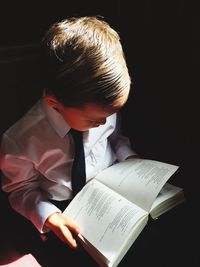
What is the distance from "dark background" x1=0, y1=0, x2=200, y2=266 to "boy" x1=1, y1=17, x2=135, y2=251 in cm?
14

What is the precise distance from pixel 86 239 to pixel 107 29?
501 mm

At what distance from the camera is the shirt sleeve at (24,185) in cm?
89

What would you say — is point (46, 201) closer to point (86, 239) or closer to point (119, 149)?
point (86, 239)

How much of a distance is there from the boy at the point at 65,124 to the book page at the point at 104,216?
0.12 ft

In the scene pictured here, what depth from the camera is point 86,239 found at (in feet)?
2.77

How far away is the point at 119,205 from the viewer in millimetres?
874

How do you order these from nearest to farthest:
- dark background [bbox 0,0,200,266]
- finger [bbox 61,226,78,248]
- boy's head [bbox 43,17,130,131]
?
1. boy's head [bbox 43,17,130,131]
2. finger [bbox 61,226,78,248]
3. dark background [bbox 0,0,200,266]

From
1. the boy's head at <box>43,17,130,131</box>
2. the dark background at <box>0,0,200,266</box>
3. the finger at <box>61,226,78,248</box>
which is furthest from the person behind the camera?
the dark background at <box>0,0,200,266</box>

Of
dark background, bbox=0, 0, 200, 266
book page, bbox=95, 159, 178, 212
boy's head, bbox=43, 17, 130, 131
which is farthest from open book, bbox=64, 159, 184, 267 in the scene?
boy's head, bbox=43, 17, 130, 131

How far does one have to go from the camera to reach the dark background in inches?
39.4

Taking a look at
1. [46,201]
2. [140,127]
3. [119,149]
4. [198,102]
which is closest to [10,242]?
[46,201]

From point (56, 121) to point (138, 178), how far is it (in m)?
0.26

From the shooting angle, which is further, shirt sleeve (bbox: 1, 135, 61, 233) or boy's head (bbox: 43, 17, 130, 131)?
shirt sleeve (bbox: 1, 135, 61, 233)

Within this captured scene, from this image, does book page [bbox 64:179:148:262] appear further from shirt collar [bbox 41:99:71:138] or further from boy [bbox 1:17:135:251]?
shirt collar [bbox 41:99:71:138]
